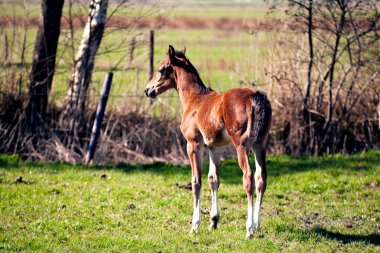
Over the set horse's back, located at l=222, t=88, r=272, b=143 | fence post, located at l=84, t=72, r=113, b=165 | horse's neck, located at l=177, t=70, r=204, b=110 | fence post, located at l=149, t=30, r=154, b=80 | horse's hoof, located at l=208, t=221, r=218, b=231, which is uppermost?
fence post, located at l=149, t=30, r=154, b=80

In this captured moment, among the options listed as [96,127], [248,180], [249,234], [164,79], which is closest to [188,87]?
[164,79]

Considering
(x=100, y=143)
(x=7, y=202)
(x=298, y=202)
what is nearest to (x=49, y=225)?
(x=7, y=202)

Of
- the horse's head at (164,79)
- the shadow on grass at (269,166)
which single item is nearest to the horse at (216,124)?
the horse's head at (164,79)

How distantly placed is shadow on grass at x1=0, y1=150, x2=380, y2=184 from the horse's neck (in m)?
2.69

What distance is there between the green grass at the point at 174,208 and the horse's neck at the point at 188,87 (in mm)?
1614

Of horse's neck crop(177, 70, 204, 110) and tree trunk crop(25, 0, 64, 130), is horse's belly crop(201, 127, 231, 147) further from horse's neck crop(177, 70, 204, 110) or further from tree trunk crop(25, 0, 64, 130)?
tree trunk crop(25, 0, 64, 130)

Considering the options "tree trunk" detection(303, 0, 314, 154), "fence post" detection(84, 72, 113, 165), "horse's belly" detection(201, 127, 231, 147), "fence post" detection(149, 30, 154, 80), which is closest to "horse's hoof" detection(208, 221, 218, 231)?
"horse's belly" detection(201, 127, 231, 147)

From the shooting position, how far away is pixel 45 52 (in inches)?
567

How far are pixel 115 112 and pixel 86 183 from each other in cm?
344

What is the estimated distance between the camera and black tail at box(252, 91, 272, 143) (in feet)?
27.0

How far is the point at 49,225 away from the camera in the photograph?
8.77 meters

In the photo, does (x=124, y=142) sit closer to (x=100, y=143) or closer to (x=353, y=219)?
(x=100, y=143)

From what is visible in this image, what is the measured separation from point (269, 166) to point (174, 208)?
11.5 ft

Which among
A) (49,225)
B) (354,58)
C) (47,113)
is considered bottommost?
(49,225)
